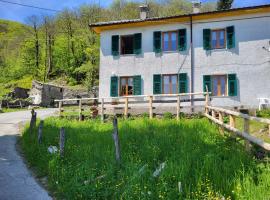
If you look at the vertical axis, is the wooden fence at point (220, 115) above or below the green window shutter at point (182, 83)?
below

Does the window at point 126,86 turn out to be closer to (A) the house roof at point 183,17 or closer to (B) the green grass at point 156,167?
(A) the house roof at point 183,17

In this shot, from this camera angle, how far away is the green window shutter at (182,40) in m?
23.9

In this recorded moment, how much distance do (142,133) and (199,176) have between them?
5.42m

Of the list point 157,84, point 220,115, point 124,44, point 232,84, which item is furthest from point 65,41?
point 220,115

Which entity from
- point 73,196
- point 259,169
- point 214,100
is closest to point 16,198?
point 73,196

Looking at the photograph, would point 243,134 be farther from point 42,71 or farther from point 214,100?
point 42,71

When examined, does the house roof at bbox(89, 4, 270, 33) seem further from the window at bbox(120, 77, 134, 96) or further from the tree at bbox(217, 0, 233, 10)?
the tree at bbox(217, 0, 233, 10)

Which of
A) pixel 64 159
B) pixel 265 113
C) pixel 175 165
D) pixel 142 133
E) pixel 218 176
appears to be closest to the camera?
pixel 218 176

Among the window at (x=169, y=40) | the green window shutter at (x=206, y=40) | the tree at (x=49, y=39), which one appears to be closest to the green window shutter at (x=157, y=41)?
the window at (x=169, y=40)

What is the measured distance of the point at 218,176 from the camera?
22.0 ft

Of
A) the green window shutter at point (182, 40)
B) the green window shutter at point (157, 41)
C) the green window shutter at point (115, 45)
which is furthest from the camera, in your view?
the green window shutter at point (115, 45)

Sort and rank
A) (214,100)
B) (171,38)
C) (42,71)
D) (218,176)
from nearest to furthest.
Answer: (218,176) < (214,100) < (171,38) < (42,71)

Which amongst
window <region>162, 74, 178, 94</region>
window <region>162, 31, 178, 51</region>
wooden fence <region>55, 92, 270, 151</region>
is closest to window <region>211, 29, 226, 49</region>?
window <region>162, 31, 178, 51</region>

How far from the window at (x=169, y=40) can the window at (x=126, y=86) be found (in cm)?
347
